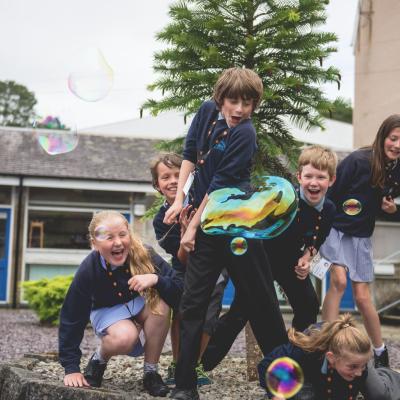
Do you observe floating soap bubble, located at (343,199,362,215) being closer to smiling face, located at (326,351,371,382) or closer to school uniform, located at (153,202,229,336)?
school uniform, located at (153,202,229,336)

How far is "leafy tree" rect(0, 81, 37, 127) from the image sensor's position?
157 feet

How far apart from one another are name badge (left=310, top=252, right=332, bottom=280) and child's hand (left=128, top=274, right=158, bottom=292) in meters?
1.10

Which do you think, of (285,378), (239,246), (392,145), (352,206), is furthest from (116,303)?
(392,145)

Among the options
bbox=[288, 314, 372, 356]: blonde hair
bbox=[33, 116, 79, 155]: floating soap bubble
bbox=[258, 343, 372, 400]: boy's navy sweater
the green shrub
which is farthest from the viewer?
the green shrub

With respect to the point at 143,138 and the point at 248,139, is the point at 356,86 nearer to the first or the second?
the point at 143,138

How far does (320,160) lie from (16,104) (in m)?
46.4

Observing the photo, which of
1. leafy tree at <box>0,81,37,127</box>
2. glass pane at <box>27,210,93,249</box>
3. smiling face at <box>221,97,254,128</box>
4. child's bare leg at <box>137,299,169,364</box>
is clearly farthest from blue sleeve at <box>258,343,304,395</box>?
leafy tree at <box>0,81,37,127</box>

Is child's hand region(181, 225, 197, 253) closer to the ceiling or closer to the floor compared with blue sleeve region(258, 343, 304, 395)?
closer to the ceiling

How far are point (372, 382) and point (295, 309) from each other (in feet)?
2.72

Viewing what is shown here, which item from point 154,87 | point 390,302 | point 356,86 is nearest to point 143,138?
point 356,86

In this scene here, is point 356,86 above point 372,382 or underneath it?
above

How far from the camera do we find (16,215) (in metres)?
17.5

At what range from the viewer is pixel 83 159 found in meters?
18.6

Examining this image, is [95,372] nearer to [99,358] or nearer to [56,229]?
[99,358]
